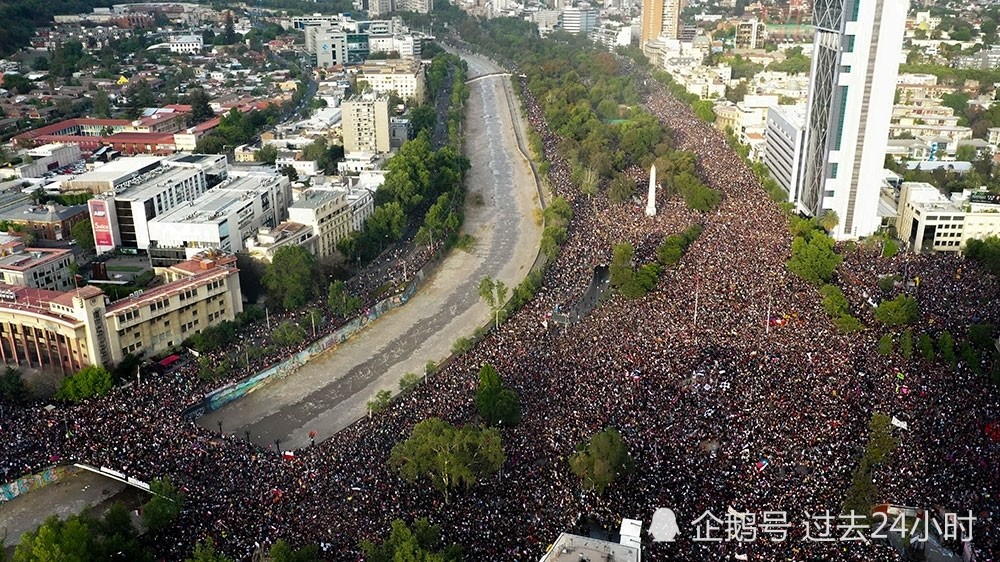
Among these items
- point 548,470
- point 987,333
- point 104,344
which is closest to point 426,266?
point 104,344

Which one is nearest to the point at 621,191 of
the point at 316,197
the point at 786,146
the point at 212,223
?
the point at 786,146

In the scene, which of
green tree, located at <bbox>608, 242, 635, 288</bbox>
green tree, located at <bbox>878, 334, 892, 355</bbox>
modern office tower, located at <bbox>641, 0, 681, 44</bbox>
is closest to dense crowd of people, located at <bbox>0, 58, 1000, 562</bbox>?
green tree, located at <bbox>878, 334, 892, 355</bbox>

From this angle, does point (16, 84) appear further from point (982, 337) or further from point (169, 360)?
point (982, 337)

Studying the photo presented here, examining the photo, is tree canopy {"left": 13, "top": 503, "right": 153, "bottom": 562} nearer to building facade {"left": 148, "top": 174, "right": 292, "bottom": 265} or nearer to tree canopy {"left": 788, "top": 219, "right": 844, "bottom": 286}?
building facade {"left": 148, "top": 174, "right": 292, "bottom": 265}

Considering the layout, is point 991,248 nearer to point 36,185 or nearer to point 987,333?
point 987,333

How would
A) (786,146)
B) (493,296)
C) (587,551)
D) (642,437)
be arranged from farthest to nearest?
(786,146), (493,296), (642,437), (587,551)

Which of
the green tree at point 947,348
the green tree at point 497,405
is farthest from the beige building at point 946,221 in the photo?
the green tree at point 497,405
